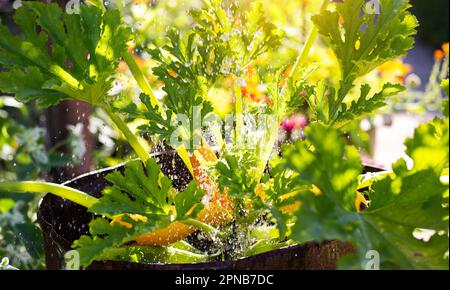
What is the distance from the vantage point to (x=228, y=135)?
106cm

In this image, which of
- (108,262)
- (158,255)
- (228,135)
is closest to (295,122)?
(228,135)

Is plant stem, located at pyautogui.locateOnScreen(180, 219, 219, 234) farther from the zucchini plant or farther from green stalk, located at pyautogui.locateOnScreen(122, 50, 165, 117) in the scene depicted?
green stalk, located at pyautogui.locateOnScreen(122, 50, 165, 117)

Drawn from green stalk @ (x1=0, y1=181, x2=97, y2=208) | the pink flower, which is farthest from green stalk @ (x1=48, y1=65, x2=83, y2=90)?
the pink flower

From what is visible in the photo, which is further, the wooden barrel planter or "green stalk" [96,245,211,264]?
"green stalk" [96,245,211,264]

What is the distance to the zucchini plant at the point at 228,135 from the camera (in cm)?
69

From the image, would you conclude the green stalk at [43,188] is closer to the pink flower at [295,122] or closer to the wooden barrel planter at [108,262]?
the wooden barrel planter at [108,262]

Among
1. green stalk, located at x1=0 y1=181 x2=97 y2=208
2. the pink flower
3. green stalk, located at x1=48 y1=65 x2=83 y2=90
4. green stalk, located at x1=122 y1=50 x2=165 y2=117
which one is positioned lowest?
green stalk, located at x1=0 y1=181 x2=97 y2=208

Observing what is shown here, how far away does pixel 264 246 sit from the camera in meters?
0.91

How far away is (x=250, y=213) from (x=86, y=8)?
0.33 m

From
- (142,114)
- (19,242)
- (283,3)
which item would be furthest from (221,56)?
(283,3)

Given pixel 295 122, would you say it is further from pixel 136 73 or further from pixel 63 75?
pixel 63 75

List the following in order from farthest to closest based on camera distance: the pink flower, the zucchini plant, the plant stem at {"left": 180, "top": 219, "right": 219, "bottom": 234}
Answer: the pink flower, the plant stem at {"left": 180, "top": 219, "right": 219, "bottom": 234}, the zucchini plant

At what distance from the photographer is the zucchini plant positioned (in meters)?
0.69

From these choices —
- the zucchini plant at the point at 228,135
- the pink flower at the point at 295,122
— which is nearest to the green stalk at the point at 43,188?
the zucchini plant at the point at 228,135
